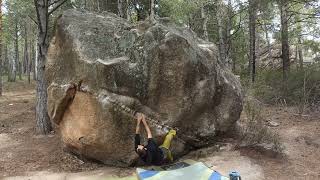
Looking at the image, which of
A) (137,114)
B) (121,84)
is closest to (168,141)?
(137,114)

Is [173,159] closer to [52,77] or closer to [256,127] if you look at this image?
[256,127]

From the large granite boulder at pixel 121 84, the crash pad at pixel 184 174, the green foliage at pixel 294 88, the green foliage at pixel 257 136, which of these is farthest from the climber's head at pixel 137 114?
the green foliage at pixel 294 88

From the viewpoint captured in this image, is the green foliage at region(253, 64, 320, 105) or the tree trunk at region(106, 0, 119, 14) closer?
the green foliage at region(253, 64, 320, 105)

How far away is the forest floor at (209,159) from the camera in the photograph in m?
8.61

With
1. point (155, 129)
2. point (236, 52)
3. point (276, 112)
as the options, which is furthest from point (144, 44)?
point (236, 52)

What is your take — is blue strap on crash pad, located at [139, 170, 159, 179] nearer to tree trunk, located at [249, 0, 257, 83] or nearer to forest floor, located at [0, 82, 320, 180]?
forest floor, located at [0, 82, 320, 180]

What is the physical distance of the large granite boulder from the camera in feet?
28.5

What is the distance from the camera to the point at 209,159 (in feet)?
30.6

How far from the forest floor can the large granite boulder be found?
16.5 inches

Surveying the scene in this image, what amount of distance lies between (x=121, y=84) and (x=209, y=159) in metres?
2.68

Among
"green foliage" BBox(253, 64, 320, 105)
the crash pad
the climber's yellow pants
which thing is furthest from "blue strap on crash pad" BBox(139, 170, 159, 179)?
"green foliage" BBox(253, 64, 320, 105)

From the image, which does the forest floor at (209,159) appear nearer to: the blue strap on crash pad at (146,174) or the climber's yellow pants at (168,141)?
the climber's yellow pants at (168,141)

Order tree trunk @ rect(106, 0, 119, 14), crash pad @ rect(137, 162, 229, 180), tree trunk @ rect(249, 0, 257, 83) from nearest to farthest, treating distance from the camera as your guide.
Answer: crash pad @ rect(137, 162, 229, 180) → tree trunk @ rect(249, 0, 257, 83) → tree trunk @ rect(106, 0, 119, 14)

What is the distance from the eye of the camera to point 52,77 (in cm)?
948
